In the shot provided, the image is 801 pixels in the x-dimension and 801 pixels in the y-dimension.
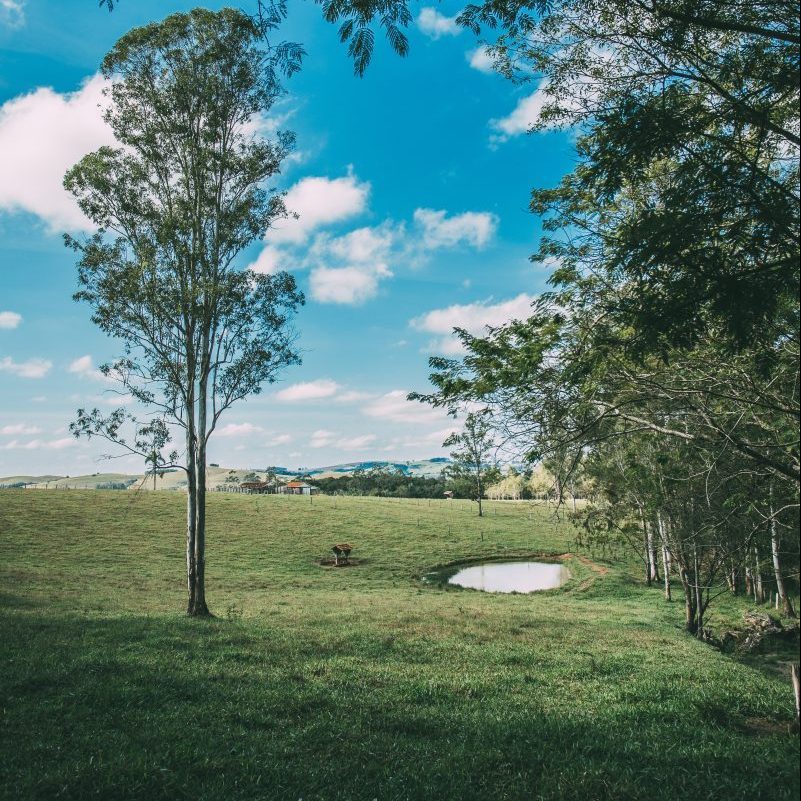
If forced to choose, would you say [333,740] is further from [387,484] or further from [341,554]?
[387,484]

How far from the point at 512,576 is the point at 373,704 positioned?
110 ft

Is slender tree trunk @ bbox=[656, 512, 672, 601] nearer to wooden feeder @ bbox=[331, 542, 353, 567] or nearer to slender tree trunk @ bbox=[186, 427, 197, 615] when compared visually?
slender tree trunk @ bbox=[186, 427, 197, 615]

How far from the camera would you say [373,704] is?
29.6ft

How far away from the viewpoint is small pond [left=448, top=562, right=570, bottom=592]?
117ft

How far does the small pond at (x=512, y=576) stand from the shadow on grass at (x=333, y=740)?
1012 inches

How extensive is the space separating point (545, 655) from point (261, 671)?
23.7 feet

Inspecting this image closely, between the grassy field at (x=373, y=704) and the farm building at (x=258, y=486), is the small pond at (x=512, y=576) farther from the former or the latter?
the farm building at (x=258, y=486)

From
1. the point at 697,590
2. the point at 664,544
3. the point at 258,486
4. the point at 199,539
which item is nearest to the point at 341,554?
the point at 199,539

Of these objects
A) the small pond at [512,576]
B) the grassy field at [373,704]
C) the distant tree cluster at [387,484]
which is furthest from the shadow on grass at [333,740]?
the distant tree cluster at [387,484]

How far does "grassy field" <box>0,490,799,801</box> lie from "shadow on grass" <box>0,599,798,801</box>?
0.11 ft

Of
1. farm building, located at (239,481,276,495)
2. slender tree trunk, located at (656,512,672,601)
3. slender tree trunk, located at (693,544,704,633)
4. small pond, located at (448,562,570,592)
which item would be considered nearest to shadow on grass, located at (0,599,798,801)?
slender tree trunk, located at (693,544,704,633)

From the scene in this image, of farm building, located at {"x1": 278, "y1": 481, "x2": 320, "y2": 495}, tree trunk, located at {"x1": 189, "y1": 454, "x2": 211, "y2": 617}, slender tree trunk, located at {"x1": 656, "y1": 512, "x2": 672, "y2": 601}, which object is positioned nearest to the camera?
tree trunk, located at {"x1": 189, "y1": 454, "x2": 211, "y2": 617}

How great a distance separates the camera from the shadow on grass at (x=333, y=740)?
20.1 feet

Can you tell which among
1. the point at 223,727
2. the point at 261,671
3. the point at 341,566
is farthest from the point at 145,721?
the point at 341,566
